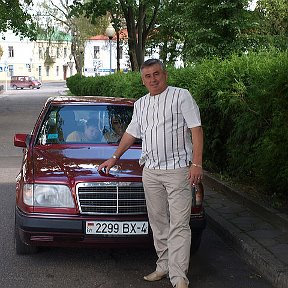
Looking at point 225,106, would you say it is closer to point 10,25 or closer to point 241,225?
point 241,225

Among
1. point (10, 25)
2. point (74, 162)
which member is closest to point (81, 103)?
point (74, 162)

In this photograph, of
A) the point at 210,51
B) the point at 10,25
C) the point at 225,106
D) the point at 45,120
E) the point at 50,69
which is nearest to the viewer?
the point at 45,120

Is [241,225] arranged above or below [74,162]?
below

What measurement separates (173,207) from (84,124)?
7.78 feet

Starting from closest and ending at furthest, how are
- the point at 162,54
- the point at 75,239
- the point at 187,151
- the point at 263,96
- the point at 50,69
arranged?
1. the point at 187,151
2. the point at 75,239
3. the point at 263,96
4. the point at 162,54
5. the point at 50,69

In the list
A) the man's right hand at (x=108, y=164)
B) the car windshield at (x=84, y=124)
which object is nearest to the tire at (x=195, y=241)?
the man's right hand at (x=108, y=164)

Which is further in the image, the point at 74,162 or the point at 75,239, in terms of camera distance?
the point at 74,162

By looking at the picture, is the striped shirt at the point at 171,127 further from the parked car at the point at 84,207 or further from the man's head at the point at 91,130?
the man's head at the point at 91,130

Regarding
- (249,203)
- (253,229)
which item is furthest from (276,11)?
(253,229)

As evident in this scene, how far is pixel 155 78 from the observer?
178 inches

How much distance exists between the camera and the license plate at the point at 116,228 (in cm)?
505

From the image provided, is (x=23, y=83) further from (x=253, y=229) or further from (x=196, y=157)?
(x=196, y=157)

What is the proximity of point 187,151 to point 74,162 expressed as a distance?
4.69 ft

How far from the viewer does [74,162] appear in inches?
217
